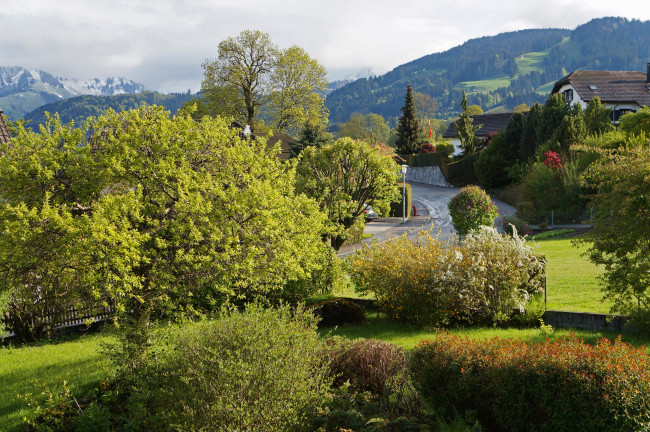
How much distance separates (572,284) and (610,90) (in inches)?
1992

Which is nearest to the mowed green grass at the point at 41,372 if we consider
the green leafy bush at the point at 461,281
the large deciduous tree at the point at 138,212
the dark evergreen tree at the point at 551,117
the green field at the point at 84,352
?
the green field at the point at 84,352

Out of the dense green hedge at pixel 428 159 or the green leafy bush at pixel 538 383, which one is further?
the dense green hedge at pixel 428 159

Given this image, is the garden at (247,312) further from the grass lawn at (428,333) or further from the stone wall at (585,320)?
the stone wall at (585,320)

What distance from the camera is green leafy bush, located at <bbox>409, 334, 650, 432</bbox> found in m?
4.99

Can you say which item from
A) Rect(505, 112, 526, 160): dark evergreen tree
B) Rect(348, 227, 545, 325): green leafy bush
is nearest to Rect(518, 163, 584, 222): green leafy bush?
Rect(505, 112, 526, 160): dark evergreen tree

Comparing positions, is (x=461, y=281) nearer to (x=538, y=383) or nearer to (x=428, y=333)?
(x=428, y=333)

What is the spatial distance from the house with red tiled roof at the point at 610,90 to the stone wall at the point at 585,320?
4839cm

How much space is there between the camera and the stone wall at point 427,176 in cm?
6366

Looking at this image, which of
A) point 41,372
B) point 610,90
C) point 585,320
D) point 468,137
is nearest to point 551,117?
point 468,137

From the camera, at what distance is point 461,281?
37.8 ft

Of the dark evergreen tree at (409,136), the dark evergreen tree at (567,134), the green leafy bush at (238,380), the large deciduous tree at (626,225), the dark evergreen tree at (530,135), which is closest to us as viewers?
the green leafy bush at (238,380)

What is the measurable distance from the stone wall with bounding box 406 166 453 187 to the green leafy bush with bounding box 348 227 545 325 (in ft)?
168

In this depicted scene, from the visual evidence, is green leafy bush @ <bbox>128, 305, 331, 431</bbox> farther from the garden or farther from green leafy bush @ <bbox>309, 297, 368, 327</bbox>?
green leafy bush @ <bbox>309, 297, 368, 327</bbox>

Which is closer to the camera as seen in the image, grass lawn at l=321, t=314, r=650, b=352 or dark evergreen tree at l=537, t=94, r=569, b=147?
grass lawn at l=321, t=314, r=650, b=352
